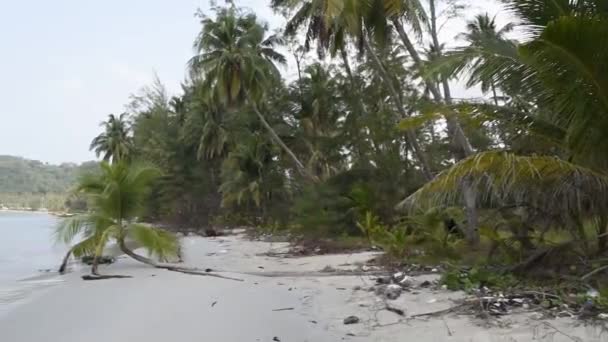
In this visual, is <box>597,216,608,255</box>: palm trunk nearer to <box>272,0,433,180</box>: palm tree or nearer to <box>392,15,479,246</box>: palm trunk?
<box>392,15,479,246</box>: palm trunk

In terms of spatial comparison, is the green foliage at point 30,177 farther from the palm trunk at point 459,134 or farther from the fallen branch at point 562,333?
the fallen branch at point 562,333

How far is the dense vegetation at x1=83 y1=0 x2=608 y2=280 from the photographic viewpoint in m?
5.15

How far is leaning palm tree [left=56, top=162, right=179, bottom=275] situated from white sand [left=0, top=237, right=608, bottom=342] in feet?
4.77

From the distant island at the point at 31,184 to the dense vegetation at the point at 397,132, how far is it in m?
58.2

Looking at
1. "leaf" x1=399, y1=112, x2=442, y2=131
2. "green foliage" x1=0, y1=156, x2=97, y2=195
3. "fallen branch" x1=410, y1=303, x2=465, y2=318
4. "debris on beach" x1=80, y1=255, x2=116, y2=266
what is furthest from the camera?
"green foliage" x1=0, y1=156, x2=97, y2=195

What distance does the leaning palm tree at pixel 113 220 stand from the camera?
10945 millimetres

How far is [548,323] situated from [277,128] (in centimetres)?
2360

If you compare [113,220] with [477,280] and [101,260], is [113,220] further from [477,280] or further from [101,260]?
[477,280]

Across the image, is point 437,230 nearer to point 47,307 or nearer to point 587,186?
point 587,186

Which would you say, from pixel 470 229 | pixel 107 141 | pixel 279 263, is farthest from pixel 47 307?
pixel 107 141

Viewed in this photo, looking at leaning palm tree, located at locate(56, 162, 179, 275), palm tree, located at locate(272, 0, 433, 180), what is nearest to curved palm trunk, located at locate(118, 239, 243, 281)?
leaning palm tree, located at locate(56, 162, 179, 275)

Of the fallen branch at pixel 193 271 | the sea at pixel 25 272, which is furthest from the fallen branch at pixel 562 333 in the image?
the sea at pixel 25 272

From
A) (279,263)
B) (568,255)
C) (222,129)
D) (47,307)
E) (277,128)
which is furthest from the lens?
(222,129)

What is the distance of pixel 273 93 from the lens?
28.6 metres
